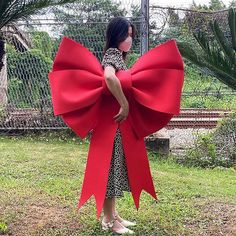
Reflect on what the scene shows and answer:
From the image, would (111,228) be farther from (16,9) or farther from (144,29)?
(144,29)

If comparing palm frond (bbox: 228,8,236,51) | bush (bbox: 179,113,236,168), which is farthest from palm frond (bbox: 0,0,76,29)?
bush (bbox: 179,113,236,168)

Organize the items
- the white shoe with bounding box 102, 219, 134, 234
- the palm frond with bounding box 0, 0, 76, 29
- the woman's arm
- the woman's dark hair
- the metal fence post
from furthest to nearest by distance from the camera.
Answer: the metal fence post < the white shoe with bounding box 102, 219, 134, 234 < the palm frond with bounding box 0, 0, 76, 29 < the woman's dark hair < the woman's arm

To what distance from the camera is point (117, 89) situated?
3846 millimetres

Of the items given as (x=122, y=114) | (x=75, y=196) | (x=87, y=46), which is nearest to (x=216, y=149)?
(x=87, y=46)

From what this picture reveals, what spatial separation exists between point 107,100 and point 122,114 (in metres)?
0.26

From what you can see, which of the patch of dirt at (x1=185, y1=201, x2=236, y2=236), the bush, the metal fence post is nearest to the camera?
the patch of dirt at (x1=185, y1=201, x2=236, y2=236)

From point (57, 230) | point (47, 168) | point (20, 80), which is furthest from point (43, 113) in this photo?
point (57, 230)

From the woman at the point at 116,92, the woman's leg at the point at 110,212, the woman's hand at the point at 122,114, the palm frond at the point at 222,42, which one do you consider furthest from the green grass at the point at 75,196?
the palm frond at the point at 222,42

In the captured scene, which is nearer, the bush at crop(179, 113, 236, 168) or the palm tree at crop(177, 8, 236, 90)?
the palm tree at crop(177, 8, 236, 90)

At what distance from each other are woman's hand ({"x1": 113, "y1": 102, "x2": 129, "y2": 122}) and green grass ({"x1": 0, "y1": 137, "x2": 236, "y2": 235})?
3.35 ft

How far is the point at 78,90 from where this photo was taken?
4027 millimetres

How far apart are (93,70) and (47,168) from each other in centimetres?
304

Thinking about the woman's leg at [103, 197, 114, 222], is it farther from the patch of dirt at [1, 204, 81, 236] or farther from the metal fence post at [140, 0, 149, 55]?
the metal fence post at [140, 0, 149, 55]

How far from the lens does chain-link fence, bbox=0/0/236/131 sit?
26.2 feet
